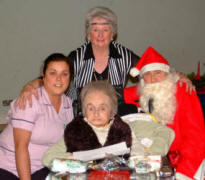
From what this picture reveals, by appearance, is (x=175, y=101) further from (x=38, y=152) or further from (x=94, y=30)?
(x=38, y=152)

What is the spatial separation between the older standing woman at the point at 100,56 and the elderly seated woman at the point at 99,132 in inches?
27.6

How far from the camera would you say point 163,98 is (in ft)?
7.28

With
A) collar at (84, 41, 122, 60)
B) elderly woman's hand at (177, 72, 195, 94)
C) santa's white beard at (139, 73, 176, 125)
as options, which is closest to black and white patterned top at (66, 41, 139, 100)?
collar at (84, 41, 122, 60)

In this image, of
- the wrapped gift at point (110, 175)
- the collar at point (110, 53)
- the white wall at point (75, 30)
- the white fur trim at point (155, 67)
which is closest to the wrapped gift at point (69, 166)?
the wrapped gift at point (110, 175)

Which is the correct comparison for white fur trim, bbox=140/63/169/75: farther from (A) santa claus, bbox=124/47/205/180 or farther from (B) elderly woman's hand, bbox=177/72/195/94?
(B) elderly woman's hand, bbox=177/72/195/94

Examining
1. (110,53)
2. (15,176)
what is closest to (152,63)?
(110,53)

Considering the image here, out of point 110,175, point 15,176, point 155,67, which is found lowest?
point 15,176

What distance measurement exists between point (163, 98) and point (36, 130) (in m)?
1.08

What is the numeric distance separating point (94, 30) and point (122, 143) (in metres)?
1.23

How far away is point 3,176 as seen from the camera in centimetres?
188

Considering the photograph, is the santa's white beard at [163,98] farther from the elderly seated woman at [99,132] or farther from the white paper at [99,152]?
the white paper at [99,152]

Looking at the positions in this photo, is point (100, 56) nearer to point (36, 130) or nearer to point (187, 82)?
point (187, 82)

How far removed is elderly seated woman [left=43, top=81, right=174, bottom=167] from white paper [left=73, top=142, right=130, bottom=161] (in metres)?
0.06

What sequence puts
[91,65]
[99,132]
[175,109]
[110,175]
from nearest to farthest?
1. [110,175]
2. [99,132]
3. [175,109]
4. [91,65]
